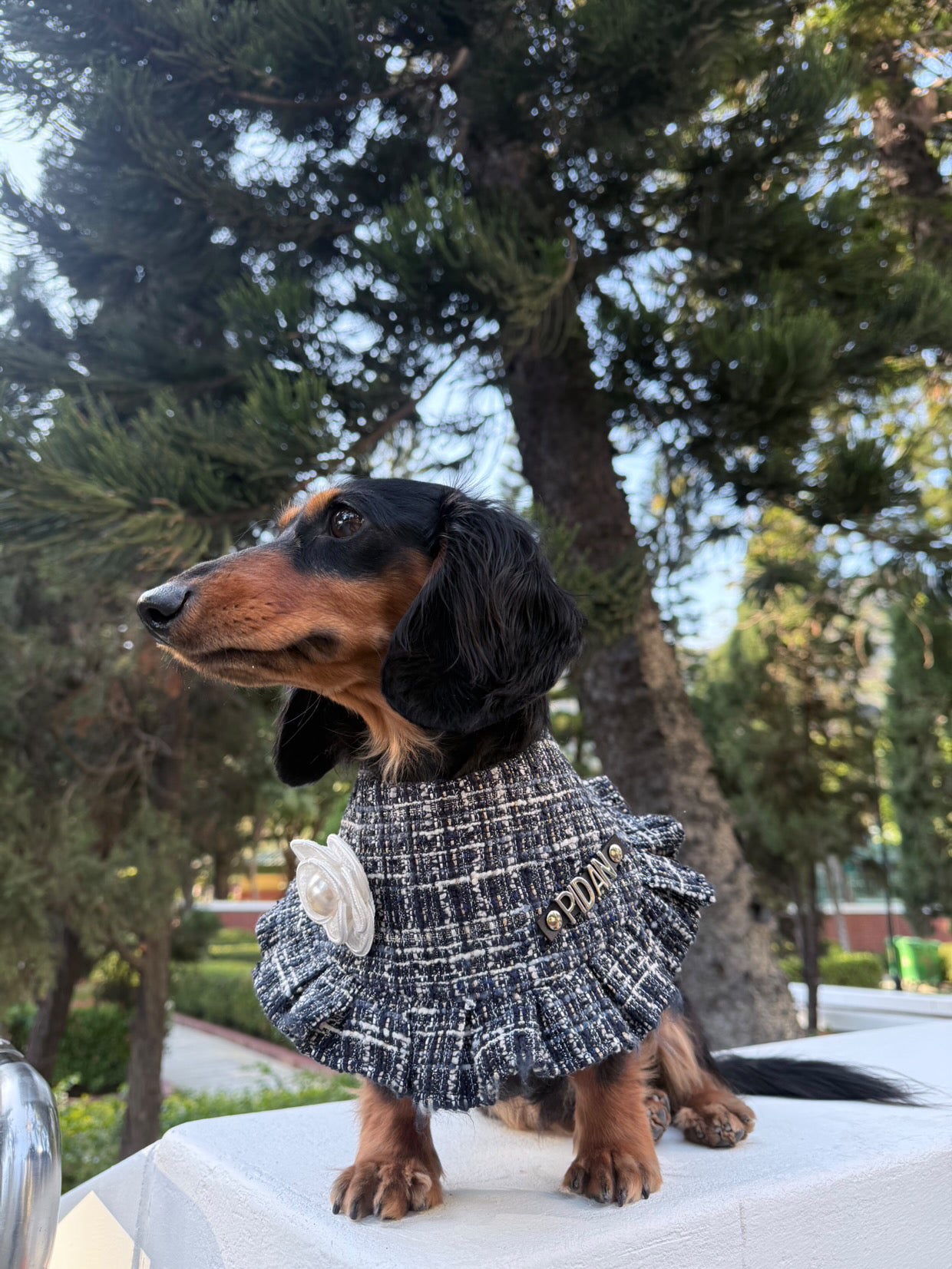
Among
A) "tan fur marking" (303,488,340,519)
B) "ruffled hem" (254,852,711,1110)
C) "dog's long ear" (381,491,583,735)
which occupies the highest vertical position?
"tan fur marking" (303,488,340,519)

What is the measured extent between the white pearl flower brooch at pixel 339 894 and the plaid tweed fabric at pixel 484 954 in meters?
0.02

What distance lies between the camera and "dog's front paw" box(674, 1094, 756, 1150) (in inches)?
61.0

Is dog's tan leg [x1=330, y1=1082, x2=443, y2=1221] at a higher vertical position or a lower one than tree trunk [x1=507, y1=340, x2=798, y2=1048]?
lower

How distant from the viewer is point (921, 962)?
10.3 metres

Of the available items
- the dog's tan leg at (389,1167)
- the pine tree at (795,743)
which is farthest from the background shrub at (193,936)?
the dog's tan leg at (389,1167)

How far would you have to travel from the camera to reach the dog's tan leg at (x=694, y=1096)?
1561mm

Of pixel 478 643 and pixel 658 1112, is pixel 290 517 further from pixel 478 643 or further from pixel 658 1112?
pixel 658 1112

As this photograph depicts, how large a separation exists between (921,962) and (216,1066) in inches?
295

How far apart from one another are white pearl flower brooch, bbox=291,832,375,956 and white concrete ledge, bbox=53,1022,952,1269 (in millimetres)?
349

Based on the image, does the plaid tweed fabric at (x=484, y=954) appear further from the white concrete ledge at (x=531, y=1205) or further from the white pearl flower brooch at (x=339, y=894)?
the white concrete ledge at (x=531, y=1205)

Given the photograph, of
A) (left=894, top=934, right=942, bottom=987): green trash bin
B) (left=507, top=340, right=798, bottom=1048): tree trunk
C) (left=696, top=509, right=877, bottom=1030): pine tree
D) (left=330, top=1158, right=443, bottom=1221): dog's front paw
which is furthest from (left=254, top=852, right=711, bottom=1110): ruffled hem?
(left=894, top=934, right=942, bottom=987): green trash bin

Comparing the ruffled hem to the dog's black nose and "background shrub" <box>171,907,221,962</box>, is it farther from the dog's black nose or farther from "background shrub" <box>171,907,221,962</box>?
"background shrub" <box>171,907,221,962</box>

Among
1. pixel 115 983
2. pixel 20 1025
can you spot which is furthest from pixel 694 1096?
pixel 20 1025

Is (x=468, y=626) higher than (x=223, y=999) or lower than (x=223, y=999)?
higher
